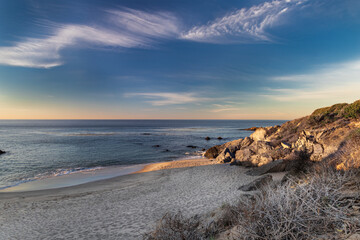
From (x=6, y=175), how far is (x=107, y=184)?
39.1 ft

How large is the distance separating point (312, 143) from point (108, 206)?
1683cm

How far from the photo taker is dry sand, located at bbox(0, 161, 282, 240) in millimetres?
8614

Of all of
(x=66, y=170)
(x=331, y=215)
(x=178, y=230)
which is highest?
(x=331, y=215)

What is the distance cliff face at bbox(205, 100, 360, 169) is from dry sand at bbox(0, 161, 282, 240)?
160 inches

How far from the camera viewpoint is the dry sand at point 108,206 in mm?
8614

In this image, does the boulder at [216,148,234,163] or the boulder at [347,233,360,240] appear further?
the boulder at [216,148,234,163]

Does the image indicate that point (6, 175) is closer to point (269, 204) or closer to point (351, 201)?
point (269, 204)

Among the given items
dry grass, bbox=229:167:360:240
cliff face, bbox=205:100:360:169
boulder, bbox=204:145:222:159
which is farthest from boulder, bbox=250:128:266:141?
dry grass, bbox=229:167:360:240

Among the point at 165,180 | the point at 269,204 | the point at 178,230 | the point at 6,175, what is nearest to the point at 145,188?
the point at 165,180

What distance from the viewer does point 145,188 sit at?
49.8 feet

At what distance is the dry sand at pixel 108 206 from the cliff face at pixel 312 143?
406 cm

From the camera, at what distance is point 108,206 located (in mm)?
11500

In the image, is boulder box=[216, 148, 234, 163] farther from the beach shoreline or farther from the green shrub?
the green shrub

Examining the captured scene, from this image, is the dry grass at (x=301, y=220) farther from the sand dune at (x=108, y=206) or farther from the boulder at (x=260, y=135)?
the boulder at (x=260, y=135)
